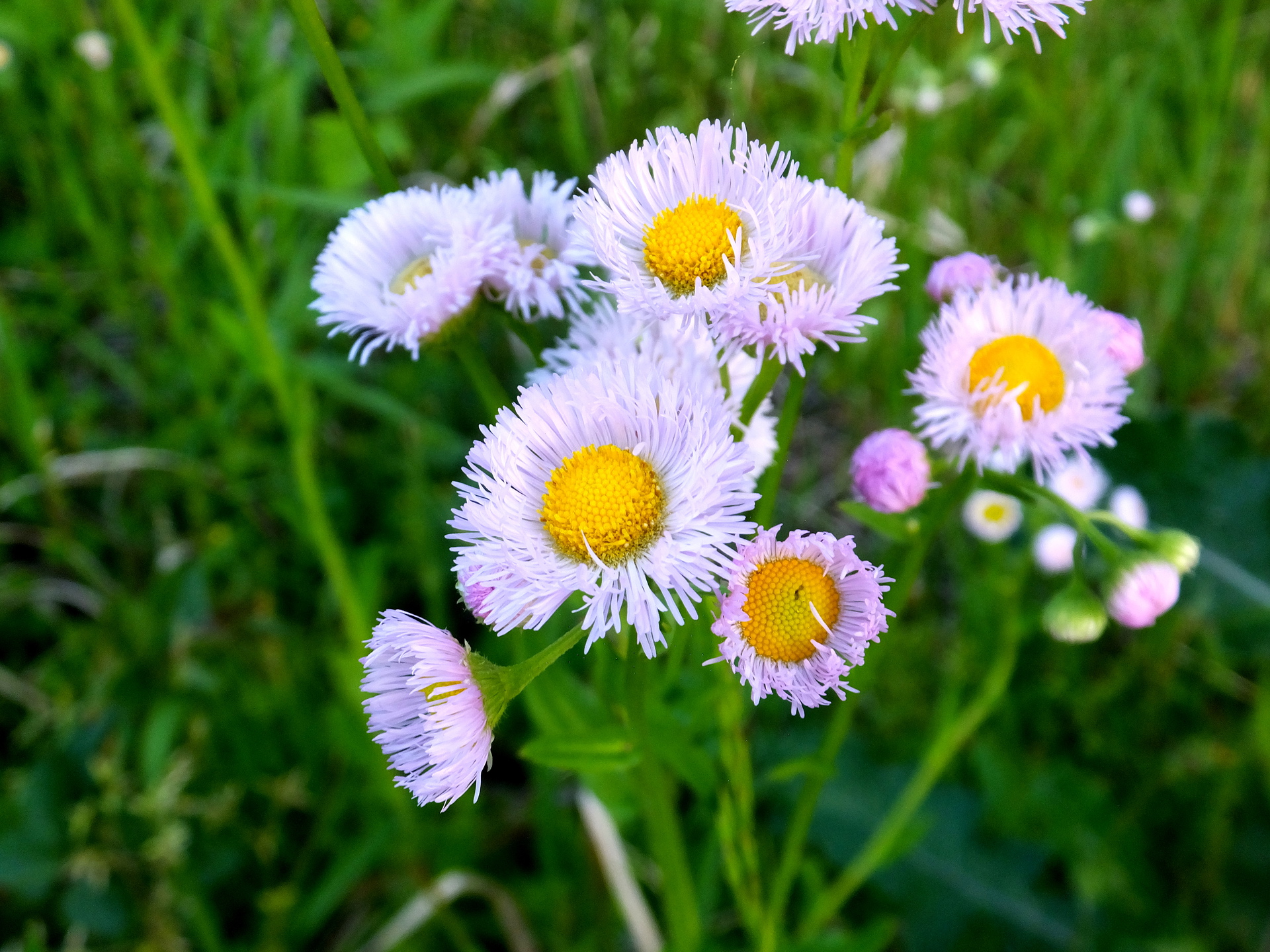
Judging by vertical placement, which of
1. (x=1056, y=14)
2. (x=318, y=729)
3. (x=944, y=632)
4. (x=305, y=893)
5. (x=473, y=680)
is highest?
(x=1056, y=14)

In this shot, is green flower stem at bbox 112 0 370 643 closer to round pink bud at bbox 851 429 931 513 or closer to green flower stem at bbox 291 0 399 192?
green flower stem at bbox 291 0 399 192

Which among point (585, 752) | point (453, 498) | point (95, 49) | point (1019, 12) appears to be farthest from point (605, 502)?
point (95, 49)

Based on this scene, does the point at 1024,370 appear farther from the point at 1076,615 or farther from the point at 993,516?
the point at 993,516

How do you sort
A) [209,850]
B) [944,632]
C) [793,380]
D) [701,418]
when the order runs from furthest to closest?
[944,632] → [209,850] → [793,380] → [701,418]

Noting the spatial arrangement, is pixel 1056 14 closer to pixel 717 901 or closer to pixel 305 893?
pixel 717 901

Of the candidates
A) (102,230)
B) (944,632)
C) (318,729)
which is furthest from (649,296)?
(102,230)
